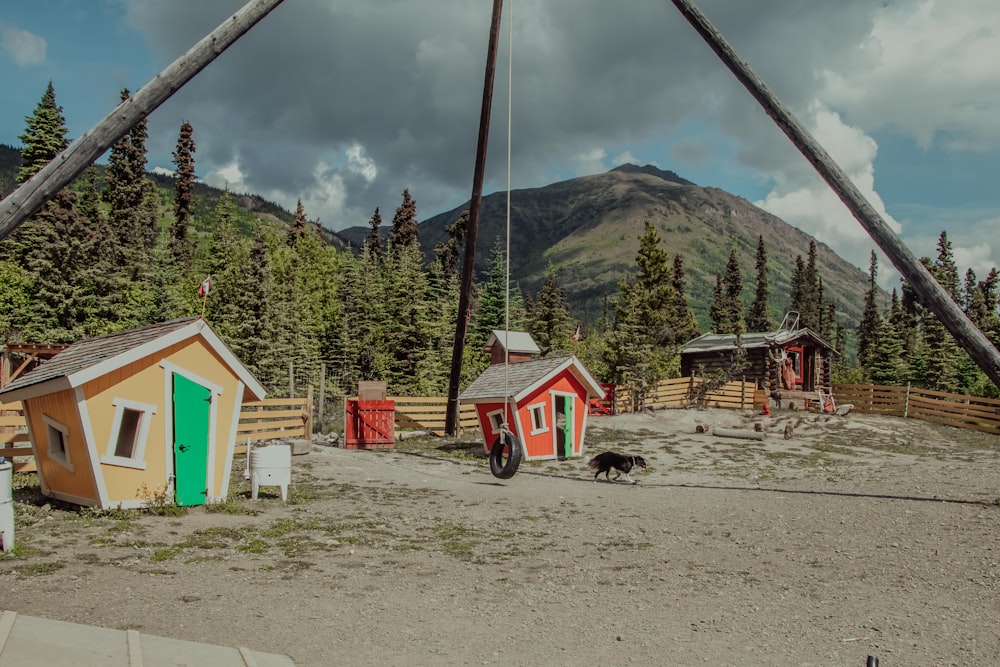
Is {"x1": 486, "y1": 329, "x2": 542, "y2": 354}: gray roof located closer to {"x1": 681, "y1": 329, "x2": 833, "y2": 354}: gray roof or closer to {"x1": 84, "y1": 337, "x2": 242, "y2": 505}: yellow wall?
{"x1": 681, "y1": 329, "x2": 833, "y2": 354}: gray roof

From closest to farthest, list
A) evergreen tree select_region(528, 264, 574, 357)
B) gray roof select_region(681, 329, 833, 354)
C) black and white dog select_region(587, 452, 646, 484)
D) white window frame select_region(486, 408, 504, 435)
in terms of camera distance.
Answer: black and white dog select_region(587, 452, 646, 484) < white window frame select_region(486, 408, 504, 435) < gray roof select_region(681, 329, 833, 354) < evergreen tree select_region(528, 264, 574, 357)

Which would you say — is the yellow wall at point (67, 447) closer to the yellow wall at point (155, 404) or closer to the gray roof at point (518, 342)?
the yellow wall at point (155, 404)

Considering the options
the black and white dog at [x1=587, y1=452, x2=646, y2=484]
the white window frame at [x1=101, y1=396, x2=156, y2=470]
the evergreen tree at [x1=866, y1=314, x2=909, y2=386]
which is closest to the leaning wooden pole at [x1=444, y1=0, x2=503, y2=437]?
the black and white dog at [x1=587, y1=452, x2=646, y2=484]

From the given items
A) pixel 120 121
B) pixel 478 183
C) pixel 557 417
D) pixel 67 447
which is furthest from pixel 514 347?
pixel 120 121

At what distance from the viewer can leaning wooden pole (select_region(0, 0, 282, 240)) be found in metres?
5.42

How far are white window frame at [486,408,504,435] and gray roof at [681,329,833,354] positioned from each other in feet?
77.7

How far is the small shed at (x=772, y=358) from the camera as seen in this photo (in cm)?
4019

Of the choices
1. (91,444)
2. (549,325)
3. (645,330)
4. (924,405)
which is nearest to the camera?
(91,444)

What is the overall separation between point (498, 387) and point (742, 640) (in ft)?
46.7

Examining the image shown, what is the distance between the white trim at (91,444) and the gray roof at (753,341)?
1369 inches

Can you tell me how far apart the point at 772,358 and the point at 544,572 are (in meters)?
34.7

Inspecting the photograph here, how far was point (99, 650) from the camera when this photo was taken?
166 inches

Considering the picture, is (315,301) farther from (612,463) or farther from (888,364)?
(612,463)

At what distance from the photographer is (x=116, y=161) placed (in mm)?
61875
